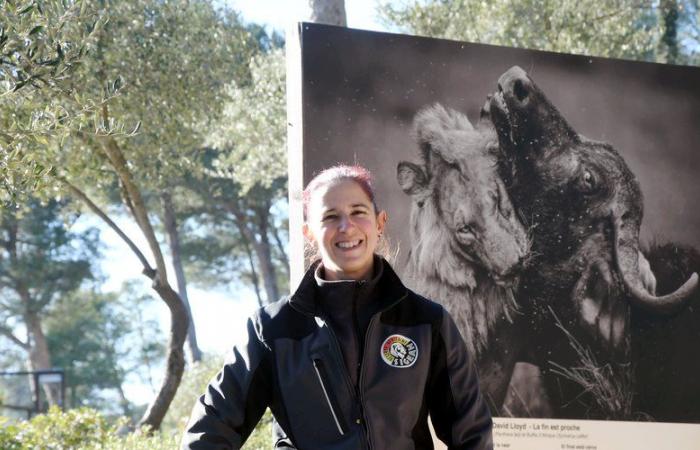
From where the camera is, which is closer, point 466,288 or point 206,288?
point 466,288

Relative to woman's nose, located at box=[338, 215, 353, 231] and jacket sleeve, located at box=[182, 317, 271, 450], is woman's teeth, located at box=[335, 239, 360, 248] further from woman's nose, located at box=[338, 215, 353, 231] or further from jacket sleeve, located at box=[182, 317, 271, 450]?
jacket sleeve, located at box=[182, 317, 271, 450]

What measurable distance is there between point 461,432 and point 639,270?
3.66 meters

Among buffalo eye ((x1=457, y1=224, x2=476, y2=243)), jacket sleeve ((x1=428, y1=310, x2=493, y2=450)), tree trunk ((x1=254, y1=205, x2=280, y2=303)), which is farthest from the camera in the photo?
tree trunk ((x1=254, y1=205, x2=280, y2=303))

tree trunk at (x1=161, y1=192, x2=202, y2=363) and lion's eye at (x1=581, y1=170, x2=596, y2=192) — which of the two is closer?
lion's eye at (x1=581, y1=170, x2=596, y2=192)

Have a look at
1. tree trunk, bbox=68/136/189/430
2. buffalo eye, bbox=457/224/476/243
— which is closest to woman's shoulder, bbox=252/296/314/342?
buffalo eye, bbox=457/224/476/243

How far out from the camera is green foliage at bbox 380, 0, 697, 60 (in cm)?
1488

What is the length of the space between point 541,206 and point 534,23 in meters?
9.41

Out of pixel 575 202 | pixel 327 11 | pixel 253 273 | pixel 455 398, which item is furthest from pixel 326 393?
pixel 253 273

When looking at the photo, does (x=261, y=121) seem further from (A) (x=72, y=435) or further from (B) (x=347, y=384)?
(B) (x=347, y=384)

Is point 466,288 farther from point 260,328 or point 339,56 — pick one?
point 260,328

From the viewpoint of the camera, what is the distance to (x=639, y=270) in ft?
20.7

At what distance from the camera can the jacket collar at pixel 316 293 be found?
9.79 feet

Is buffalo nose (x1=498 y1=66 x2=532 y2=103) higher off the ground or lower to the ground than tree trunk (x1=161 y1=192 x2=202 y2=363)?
lower

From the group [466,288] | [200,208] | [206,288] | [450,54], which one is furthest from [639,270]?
[206,288]
